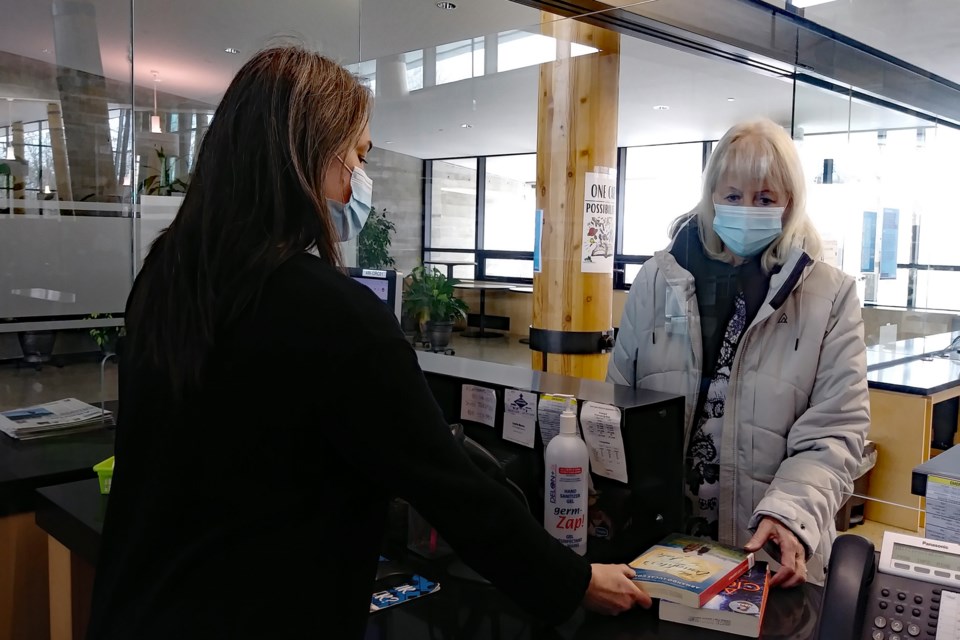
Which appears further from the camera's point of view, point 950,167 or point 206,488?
point 950,167

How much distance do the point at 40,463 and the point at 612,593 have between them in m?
1.62

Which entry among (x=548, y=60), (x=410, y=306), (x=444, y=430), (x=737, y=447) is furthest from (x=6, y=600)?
(x=548, y=60)

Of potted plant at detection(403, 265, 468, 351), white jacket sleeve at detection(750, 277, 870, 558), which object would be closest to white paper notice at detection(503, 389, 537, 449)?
white jacket sleeve at detection(750, 277, 870, 558)

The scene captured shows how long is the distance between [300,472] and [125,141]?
2054mm

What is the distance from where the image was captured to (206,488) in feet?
2.63

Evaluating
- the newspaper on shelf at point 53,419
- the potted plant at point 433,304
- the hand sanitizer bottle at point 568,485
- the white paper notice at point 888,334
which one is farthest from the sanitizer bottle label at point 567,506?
the newspaper on shelf at point 53,419

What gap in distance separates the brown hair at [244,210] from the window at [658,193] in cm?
95

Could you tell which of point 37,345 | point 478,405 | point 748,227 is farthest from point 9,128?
point 748,227

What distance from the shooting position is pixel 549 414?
1.30 m

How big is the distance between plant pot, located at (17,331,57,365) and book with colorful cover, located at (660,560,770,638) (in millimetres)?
2081

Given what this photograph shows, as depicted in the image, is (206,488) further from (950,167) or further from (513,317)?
(513,317)

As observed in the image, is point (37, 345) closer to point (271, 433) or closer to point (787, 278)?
point (271, 433)

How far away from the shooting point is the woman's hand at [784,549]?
3.59ft

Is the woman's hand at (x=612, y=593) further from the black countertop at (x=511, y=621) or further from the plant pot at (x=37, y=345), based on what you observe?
the plant pot at (x=37, y=345)
